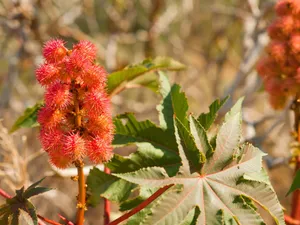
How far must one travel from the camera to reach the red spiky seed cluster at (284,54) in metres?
1.72

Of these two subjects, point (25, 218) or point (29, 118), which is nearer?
point (25, 218)

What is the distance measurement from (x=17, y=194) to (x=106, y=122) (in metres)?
0.32

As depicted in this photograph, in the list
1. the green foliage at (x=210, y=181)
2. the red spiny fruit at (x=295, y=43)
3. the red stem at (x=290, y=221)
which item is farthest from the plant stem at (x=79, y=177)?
the red spiny fruit at (x=295, y=43)

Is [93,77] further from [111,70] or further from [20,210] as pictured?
[111,70]

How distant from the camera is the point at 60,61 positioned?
3.99 ft

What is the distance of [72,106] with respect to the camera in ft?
3.98

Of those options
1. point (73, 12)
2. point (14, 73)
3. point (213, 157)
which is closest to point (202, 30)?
point (73, 12)

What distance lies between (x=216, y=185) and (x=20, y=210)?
523 millimetres

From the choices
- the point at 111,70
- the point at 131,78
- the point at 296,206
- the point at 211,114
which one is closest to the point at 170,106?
the point at 211,114

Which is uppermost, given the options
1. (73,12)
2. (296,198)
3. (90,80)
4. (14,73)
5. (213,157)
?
(73,12)

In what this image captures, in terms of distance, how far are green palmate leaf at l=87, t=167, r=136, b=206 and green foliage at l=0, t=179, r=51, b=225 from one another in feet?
0.99

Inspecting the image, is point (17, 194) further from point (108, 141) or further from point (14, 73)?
point (14, 73)

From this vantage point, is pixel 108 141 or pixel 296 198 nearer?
pixel 108 141

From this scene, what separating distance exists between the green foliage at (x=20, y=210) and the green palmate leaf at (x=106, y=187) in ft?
0.99
